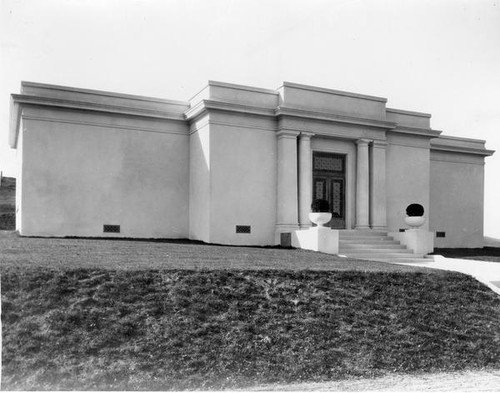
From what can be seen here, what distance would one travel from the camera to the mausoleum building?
16016 mm

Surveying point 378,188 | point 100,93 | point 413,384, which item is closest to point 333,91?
point 378,188

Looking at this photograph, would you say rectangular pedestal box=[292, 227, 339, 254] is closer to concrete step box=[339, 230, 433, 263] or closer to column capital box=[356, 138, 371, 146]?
concrete step box=[339, 230, 433, 263]

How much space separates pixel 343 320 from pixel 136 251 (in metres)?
5.58

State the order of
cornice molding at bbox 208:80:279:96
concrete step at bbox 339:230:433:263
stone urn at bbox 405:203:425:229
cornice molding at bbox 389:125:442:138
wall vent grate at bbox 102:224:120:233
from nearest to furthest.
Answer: concrete step at bbox 339:230:433:263, stone urn at bbox 405:203:425:229, cornice molding at bbox 208:80:279:96, wall vent grate at bbox 102:224:120:233, cornice molding at bbox 389:125:442:138

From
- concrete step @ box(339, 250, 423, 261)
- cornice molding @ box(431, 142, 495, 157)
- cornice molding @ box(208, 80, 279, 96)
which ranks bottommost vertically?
concrete step @ box(339, 250, 423, 261)

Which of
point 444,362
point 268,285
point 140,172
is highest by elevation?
point 140,172

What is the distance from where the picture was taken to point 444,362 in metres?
7.43

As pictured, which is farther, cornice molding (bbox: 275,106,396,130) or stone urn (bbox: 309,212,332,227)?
cornice molding (bbox: 275,106,396,130)

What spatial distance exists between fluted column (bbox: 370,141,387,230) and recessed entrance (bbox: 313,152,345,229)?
39.5 inches

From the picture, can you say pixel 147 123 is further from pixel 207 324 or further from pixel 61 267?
→ pixel 207 324

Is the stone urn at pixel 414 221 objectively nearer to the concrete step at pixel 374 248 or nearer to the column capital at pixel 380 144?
the concrete step at pixel 374 248

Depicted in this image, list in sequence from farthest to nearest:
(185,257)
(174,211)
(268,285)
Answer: (174,211) → (185,257) → (268,285)

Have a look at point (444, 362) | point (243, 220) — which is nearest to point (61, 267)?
point (444, 362)

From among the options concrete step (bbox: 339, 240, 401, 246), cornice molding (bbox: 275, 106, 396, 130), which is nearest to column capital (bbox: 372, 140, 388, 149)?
cornice molding (bbox: 275, 106, 396, 130)
